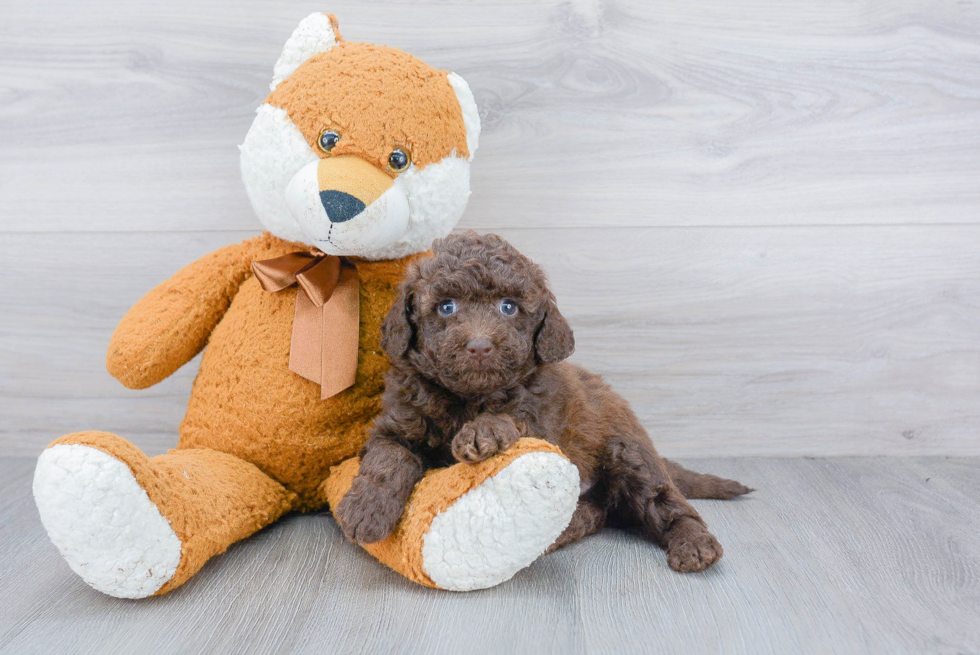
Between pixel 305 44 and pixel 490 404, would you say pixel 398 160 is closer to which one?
pixel 305 44

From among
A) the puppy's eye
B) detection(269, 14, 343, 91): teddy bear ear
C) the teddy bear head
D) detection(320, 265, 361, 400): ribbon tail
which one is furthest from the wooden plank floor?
detection(269, 14, 343, 91): teddy bear ear

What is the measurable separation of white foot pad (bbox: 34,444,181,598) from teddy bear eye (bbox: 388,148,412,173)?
542 millimetres

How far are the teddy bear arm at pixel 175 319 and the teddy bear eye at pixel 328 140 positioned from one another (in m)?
0.29

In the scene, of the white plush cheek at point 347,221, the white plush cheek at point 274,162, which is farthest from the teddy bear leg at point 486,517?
the white plush cheek at point 274,162

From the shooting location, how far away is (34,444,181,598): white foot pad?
901mm

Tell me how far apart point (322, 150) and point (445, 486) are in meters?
0.52

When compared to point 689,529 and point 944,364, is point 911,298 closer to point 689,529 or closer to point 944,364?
point 944,364

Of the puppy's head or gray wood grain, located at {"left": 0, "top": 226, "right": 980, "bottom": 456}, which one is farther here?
gray wood grain, located at {"left": 0, "top": 226, "right": 980, "bottom": 456}

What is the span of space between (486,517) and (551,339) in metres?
0.26

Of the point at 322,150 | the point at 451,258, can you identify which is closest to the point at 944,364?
the point at 451,258

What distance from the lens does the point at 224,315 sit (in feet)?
4.20

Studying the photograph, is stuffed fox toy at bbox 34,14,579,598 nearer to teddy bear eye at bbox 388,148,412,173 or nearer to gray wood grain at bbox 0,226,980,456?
teddy bear eye at bbox 388,148,412,173

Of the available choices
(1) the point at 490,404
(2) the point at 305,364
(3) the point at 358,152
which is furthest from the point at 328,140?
(1) the point at 490,404

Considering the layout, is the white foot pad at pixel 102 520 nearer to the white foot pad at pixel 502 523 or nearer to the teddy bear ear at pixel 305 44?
the white foot pad at pixel 502 523
